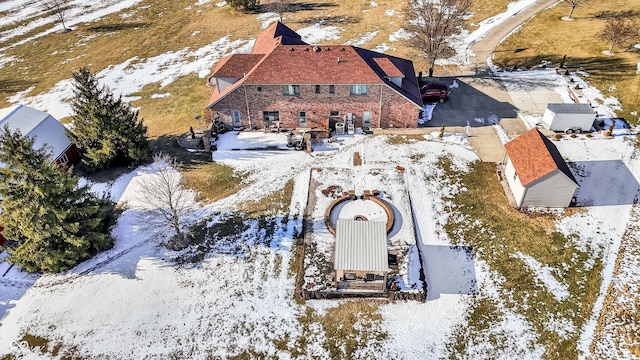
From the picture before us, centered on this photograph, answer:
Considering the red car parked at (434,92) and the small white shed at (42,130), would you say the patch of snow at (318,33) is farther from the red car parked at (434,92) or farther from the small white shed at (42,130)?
the small white shed at (42,130)

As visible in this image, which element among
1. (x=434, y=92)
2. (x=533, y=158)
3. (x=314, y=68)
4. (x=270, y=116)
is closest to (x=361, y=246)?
(x=533, y=158)

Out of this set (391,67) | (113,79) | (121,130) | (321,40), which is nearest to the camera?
(121,130)

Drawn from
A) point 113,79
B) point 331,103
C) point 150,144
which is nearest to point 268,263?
point 331,103

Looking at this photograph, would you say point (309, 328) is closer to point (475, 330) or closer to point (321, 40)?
point (475, 330)

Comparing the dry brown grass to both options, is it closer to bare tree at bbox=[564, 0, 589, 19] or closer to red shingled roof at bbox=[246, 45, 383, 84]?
bare tree at bbox=[564, 0, 589, 19]

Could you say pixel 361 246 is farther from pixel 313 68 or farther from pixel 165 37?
pixel 165 37

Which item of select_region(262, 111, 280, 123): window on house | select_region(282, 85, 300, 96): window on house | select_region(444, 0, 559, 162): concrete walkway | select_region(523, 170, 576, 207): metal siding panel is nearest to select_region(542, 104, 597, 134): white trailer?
select_region(444, 0, 559, 162): concrete walkway
